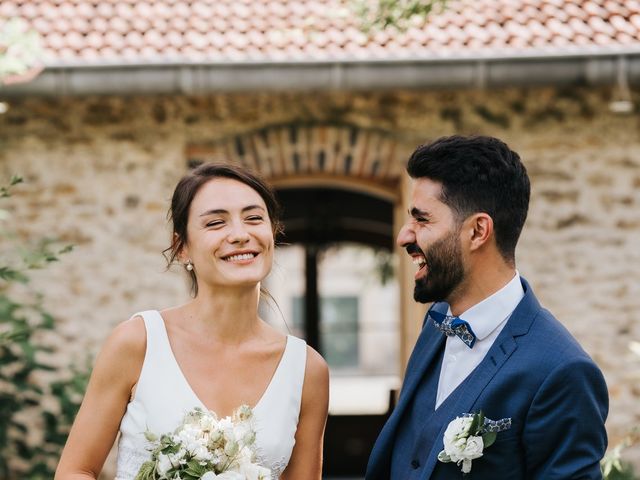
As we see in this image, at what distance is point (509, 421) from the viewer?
2.40 m

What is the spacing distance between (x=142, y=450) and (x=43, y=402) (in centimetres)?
432

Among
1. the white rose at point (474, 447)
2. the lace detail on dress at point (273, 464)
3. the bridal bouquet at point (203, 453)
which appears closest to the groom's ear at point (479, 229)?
the white rose at point (474, 447)

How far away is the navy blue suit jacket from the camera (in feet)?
7.51

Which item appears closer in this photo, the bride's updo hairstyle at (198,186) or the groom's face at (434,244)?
the groom's face at (434,244)

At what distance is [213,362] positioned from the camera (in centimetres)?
303

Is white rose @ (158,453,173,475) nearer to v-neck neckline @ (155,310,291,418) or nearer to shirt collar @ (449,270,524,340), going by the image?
v-neck neckline @ (155,310,291,418)

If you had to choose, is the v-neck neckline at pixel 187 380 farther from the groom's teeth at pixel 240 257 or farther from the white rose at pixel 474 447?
the white rose at pixel 474 447

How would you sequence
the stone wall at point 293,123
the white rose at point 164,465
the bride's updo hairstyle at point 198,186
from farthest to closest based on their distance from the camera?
1. the stone wall at point 293,123
2. the bride's updo hairstyle at point 198,186
3. the white rose at point 164,465

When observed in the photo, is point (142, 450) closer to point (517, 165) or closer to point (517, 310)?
point (517, 310)

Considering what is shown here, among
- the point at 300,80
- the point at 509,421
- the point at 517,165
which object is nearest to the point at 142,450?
the point at 509,421

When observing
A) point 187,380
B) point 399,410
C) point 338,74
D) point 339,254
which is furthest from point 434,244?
point 339,254

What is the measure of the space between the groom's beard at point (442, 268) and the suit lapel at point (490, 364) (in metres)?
0.19

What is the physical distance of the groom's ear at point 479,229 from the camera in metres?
2.57

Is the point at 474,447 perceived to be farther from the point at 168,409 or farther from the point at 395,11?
the point at 395,11
